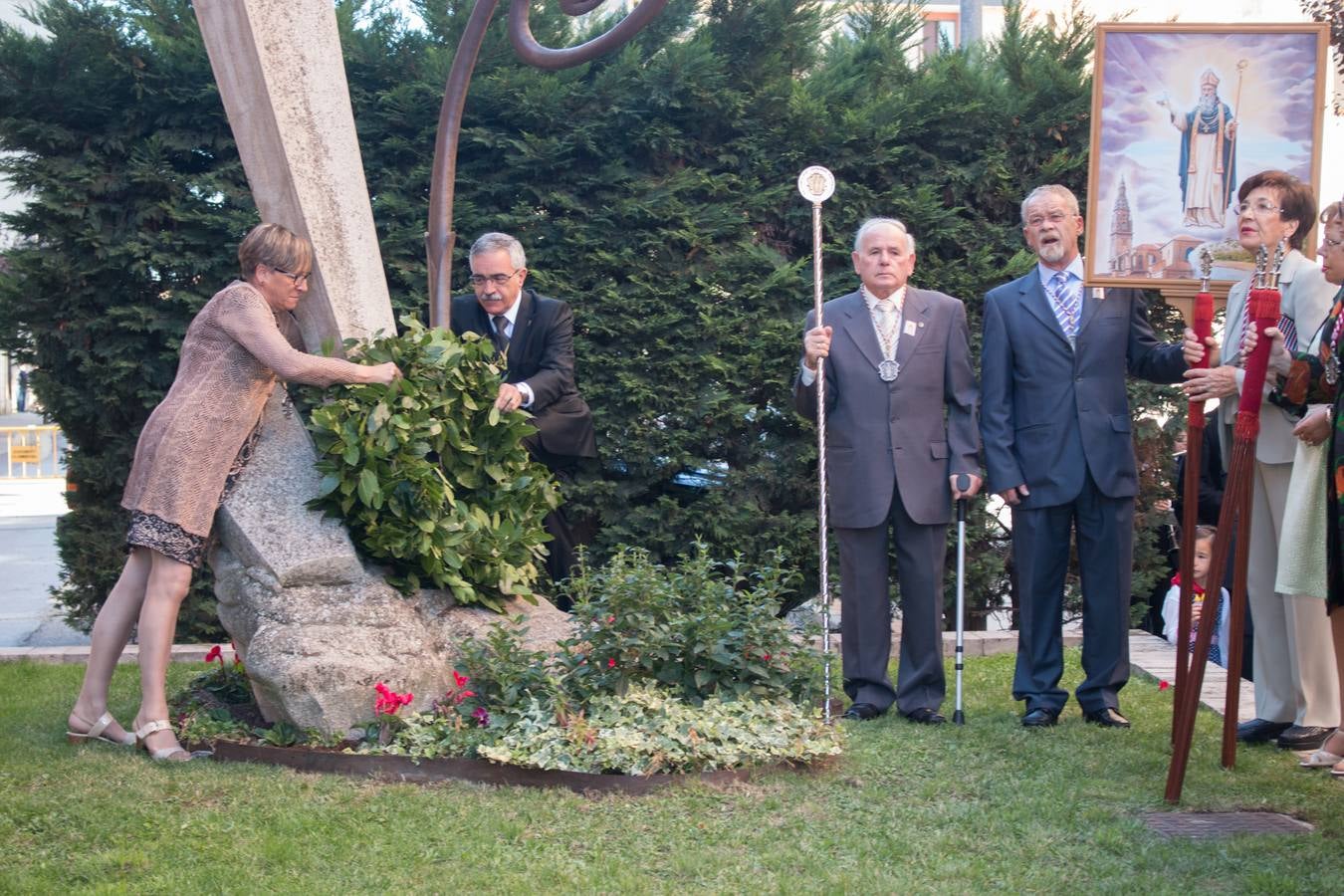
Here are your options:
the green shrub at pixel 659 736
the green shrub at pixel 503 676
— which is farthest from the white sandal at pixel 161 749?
the green shrub at pixel 659 736

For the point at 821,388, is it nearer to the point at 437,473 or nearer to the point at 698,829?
the point at 437,473

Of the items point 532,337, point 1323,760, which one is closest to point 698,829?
point 1323,760

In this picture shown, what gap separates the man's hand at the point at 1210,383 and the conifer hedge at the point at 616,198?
9.52ft

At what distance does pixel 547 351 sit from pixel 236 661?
6.12 feet

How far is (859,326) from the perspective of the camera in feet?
19.2

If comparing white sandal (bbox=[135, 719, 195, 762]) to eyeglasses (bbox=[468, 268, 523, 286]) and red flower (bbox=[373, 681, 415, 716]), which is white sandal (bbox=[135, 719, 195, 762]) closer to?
red flower (bbox=[373, 681, 415, 716])

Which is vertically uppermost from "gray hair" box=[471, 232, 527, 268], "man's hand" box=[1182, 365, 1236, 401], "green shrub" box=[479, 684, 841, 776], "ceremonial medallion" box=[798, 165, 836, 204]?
"ceremonial medallion" box=[798, 165, 836, 204]

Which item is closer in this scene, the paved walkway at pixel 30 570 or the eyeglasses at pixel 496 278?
the eyeglasses at pixel 496 278

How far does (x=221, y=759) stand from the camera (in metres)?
4.82

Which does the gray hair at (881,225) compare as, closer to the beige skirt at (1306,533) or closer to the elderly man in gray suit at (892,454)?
the elderly man in gray suit at (892,454)

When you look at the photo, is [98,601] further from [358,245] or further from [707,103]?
[707,103]


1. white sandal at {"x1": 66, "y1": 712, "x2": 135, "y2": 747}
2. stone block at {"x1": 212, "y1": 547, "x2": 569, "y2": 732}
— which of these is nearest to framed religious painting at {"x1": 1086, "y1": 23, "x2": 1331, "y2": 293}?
stone block at {"x1": 212, "y1": 547, "x2": 569, "y2": 732}

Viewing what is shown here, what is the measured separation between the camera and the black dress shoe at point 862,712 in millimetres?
5590

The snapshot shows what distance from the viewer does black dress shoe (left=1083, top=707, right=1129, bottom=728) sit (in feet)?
17.8
